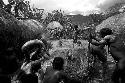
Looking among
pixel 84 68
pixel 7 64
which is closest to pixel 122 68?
pixel 7 64

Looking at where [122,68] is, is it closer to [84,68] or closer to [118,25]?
[84,68]

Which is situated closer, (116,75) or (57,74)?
(57,74)

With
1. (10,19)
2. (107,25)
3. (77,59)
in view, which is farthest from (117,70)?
(107,25)

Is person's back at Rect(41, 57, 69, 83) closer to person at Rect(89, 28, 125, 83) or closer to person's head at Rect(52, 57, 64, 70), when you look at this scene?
person's head at Rect(52, 57, 64, 70)

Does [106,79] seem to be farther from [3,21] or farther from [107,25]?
[107,25]

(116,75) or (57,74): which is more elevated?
(57,74)

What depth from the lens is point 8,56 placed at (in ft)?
14.9

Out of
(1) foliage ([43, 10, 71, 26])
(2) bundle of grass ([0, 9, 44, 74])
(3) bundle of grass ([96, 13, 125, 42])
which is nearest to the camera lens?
(2) bundle of grass ([0, 9, 44, 74])

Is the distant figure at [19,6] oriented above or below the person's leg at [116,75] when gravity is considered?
above

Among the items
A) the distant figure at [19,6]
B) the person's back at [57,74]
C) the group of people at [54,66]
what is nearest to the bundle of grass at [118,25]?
the distant figure at [19,6]

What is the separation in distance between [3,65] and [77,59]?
6184 millimetres

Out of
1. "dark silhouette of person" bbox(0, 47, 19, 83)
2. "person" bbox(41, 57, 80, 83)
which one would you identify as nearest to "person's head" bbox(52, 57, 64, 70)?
"person" bbox(41, 57, 80, 83)

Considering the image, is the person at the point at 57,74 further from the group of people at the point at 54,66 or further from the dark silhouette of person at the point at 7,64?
the dark silhouette of person at the point at 7,64

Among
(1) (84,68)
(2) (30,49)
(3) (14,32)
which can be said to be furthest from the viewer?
(3) (14,32)
